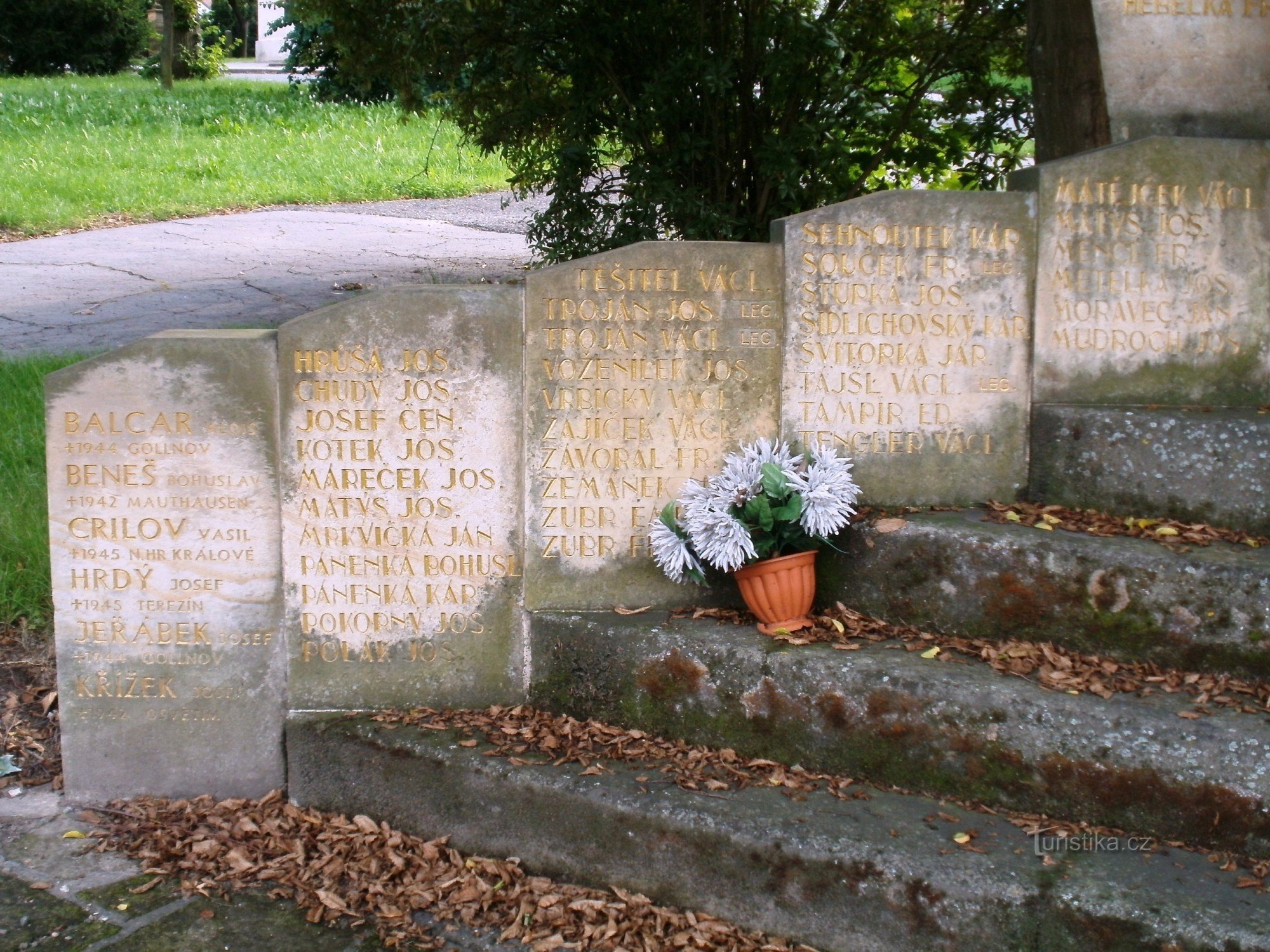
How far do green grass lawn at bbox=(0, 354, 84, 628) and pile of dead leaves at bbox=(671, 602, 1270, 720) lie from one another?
2.75m

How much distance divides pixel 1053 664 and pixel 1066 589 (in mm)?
232

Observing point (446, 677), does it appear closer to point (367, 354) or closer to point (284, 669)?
point (284, 669)

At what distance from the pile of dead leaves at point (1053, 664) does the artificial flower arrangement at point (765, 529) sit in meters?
0.12

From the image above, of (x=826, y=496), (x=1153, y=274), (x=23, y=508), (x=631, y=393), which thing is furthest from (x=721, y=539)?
(x=23, y=508)

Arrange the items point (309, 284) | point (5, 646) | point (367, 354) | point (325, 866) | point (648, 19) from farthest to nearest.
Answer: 1. point (309, 284)
2. point (648, 19)
3. point (5, 646)
4. point (367, 354)
5. point (325, 866)

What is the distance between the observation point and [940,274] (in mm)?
4082

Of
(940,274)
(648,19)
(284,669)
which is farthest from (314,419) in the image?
(648,19)

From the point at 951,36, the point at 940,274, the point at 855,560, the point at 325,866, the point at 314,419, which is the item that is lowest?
the point at 325,866

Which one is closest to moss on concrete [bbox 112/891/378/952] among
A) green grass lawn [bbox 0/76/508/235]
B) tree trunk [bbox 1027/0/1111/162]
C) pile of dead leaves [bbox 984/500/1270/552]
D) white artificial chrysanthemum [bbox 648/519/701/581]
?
white artificial chrysanthemum [bbox 648/519/701/581]

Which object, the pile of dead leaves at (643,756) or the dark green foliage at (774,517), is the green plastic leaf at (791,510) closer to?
the dark green foliage at (774,517)

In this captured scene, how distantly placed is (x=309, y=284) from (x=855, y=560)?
6941 mm

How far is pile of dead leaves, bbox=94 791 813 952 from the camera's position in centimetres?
337

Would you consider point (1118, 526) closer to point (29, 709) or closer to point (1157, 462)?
point (1157, 462)

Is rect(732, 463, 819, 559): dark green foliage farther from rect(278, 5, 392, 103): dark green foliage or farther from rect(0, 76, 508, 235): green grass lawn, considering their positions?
rect(278, 5, 392, 103): dark green foliage
